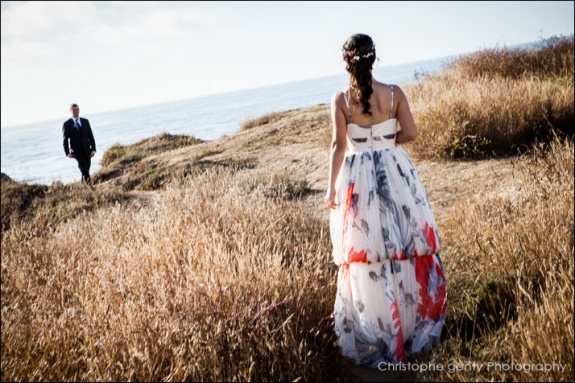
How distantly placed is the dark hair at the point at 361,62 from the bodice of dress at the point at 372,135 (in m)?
0.17

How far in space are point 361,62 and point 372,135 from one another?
553 mm

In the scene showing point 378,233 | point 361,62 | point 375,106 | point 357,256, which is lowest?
point 357,256

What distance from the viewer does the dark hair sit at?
3.38m

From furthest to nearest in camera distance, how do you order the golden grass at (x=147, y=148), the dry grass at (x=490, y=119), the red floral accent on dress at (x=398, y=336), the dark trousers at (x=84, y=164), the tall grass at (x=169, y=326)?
the golden grass at (x=147, y=148) < the dark trousers at (x=84, y=164) < the dry grass at (x=490, y=119) < the red floral accent on dress at (x=398, y=336) < the tall grass at (x=169, y=326)

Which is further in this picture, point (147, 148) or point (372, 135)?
point (147, 148)

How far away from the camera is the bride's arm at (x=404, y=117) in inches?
138

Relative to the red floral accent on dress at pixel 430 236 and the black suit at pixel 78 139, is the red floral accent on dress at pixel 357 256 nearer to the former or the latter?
the red floral accent on dress at pixel 430 236

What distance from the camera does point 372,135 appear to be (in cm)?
353

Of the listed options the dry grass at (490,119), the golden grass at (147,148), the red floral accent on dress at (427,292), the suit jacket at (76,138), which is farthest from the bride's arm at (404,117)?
the golden grass at (147,148)

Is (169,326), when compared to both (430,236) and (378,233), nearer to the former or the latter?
(378,233)

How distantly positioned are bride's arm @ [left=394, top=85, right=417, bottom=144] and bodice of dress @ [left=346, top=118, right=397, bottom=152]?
0.23 ft

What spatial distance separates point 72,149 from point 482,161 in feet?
32.5

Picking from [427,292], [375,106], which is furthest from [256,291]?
[375,106]

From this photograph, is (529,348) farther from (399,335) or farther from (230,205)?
(230,205)
